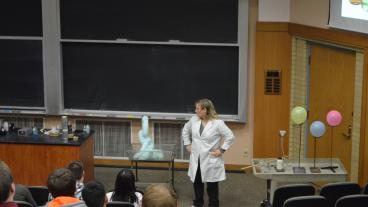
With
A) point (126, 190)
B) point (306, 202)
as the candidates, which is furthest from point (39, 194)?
point (306, 202)

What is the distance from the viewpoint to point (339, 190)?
17.1 ft

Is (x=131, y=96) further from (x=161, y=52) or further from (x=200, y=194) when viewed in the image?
(x=200, y=194)

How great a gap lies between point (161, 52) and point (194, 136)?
212cm

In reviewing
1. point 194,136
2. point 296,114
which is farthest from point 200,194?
point 296,114

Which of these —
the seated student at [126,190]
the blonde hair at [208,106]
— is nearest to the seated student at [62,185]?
the seated student at [126,190]

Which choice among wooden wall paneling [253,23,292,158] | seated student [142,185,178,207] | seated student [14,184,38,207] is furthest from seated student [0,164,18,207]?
wooden wall paneling [253,23,292,158]

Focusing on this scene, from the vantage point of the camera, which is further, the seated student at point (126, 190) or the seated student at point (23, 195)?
the seated student at point (23, 195)

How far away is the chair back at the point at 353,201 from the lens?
471 cm

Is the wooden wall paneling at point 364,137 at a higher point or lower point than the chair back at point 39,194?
higher

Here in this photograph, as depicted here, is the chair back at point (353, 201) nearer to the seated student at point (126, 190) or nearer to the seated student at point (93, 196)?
the seated student at point (126, 190)

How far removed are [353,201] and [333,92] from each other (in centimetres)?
244

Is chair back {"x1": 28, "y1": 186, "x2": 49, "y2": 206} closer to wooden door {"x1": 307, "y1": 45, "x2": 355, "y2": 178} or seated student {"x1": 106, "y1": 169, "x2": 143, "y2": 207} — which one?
seated student {"x1": 106, "y1": 169, "x2": 143, "y2": 207}

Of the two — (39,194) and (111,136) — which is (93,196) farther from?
(111,136)

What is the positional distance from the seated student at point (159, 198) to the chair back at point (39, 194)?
2.72 m
